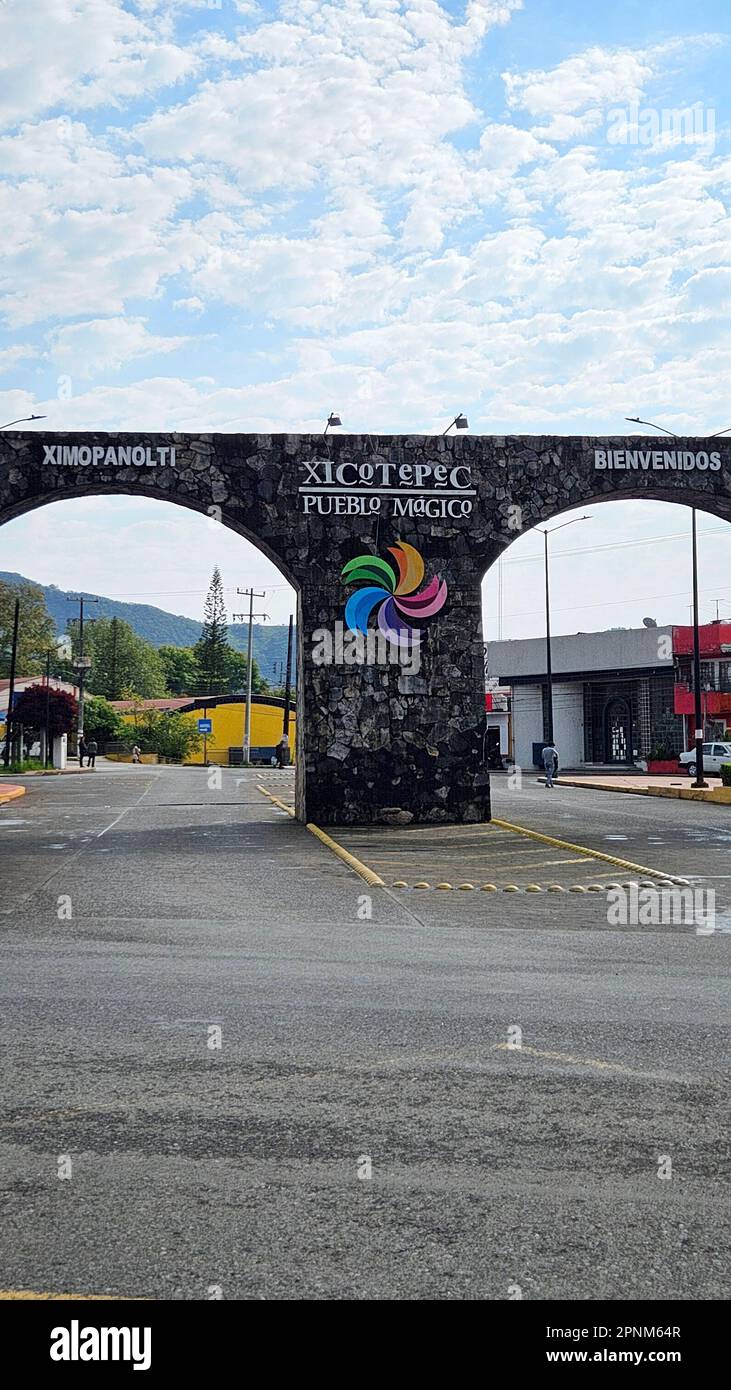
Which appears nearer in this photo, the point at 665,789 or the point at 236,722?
the point at 665,789

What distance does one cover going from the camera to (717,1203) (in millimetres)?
4387

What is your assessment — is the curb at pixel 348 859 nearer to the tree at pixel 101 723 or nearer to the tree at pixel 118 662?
the tree at pixel 101 723

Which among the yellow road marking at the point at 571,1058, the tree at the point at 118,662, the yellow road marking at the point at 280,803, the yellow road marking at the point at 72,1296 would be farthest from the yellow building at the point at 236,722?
the yellow road marking at the point at 72,1296

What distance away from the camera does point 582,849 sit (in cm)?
1812

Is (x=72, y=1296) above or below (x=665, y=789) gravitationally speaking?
below

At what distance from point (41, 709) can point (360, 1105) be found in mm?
63518

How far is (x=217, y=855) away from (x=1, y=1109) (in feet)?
39.9

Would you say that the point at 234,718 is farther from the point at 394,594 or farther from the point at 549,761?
the point at 394,594

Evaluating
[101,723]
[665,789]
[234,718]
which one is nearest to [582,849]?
[665,789]

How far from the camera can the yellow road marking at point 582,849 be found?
1541cm

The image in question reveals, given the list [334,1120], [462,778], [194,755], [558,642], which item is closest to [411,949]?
[334,1120]

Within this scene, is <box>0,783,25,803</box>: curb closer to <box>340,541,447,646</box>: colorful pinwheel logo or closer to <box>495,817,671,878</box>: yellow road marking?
<box>340,541,447,646</box>: colorful pinwheel logo

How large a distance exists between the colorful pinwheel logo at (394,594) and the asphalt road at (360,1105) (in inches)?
439

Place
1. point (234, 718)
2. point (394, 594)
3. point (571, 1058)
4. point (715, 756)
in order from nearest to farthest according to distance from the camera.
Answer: point (571, 1058) < point (394, 594) < point (715, 756) < point (234, 718)
